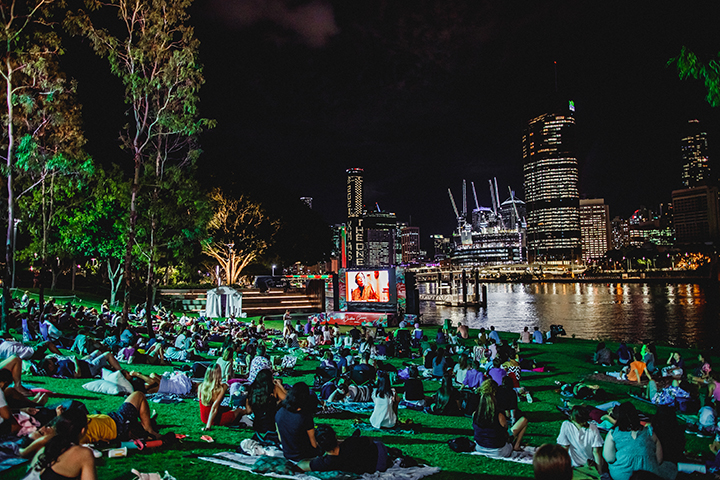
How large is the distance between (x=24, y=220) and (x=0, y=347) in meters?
22.2

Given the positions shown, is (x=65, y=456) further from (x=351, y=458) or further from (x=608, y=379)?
(x=608, y=379)

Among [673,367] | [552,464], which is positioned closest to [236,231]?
[673,367]

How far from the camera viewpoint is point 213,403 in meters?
8.13

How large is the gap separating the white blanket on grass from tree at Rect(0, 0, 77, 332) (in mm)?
14447

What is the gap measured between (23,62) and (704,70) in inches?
840

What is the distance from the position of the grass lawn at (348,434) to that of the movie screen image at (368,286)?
17482mm

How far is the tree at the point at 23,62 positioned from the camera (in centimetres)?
1723

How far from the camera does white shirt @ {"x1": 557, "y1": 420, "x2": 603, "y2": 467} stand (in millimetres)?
6629

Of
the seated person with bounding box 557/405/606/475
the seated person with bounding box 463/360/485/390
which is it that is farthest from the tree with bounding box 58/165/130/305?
the seated person with bounding box 557/405/606/475

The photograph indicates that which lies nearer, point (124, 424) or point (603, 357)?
point (124, 424)

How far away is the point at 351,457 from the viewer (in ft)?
19.9

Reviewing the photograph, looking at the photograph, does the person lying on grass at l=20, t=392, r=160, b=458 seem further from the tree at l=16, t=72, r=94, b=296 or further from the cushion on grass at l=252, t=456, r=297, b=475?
the tree at l=16, t=72, r=94, b=296

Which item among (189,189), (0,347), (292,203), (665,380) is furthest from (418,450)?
(292,203)

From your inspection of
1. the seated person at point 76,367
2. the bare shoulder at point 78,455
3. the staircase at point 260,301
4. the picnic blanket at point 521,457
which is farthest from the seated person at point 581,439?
the staircase at point 260,301
